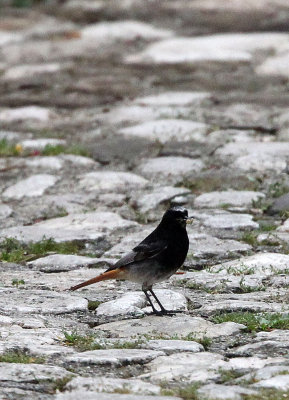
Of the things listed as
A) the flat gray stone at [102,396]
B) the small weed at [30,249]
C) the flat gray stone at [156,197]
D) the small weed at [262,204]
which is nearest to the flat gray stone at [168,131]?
the flat gray stone at [156,197]

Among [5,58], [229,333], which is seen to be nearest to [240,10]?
[5,58]

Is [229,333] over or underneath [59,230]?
over

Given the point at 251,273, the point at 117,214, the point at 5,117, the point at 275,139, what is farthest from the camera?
the point at 5,117

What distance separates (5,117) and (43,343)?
5409 mm

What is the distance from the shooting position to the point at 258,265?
207 inches

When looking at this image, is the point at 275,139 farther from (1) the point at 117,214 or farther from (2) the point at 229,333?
(2) the point at 229,333

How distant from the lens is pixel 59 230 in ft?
20.4

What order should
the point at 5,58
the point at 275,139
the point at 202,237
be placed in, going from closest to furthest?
Result: the point at 202,237, the point at 275,139, the point at 5,58

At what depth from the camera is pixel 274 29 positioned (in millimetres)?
11477

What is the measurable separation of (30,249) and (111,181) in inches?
55.4

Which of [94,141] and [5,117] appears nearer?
[94,141]

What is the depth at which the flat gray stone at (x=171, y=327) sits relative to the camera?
4082 mm

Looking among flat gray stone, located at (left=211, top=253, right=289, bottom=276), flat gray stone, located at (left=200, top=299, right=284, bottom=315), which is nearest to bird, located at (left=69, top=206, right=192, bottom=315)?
flat gray stone, located at (left=200, top=299, right=284, bottom=315)

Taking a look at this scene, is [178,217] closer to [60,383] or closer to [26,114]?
[60,383]
